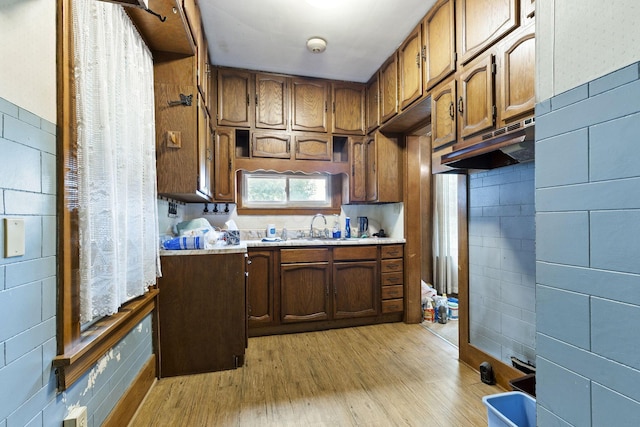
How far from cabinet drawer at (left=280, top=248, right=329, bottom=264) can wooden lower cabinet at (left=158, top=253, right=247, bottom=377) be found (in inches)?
26.9

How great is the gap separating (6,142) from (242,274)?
1.46 metres

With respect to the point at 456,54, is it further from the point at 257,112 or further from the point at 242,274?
the point at 242,274

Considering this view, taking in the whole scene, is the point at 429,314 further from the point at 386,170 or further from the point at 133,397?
the point at 133,397

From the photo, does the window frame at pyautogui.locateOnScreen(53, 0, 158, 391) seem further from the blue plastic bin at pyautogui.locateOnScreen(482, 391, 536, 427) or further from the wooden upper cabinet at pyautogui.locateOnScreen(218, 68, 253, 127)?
the wooden upper cabinet at pyautogui.locateOnScreen(218, 68, 253, 127)

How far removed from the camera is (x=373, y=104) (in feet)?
10.2

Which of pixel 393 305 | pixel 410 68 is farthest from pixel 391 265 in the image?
pixel 410 68

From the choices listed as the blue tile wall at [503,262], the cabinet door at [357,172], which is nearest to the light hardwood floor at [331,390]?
the blue tile wall at [503,262]

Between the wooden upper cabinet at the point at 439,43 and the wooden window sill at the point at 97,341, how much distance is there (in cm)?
242

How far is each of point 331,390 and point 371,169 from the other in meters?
2.17

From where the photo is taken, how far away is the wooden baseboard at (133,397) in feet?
4.41

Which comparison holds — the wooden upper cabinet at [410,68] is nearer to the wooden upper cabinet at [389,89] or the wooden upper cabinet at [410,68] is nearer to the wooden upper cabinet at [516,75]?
the wooden upper cabinet at [389,89]

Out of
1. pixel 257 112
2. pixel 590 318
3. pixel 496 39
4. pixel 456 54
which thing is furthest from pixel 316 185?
pixel 590 318

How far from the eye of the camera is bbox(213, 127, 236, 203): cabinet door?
9.41 feet

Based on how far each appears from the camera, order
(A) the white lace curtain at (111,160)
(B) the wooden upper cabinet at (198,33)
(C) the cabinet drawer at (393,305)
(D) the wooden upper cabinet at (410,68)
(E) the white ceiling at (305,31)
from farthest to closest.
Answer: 1. (C) the cabinet drawer at (393,305)
2. (D) the wooden upper cabinet at (410,68)
3. (E) the white ceiling at (305,31)
4. (B) the wooden upper cabinet at (198,33)
5. (A) the white lace curtain at (111,160)
